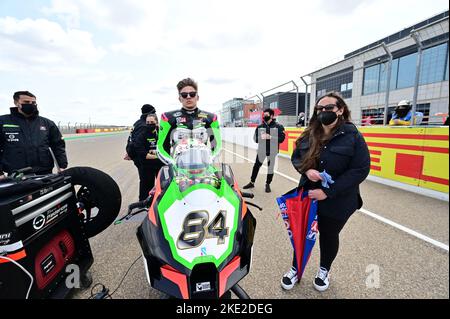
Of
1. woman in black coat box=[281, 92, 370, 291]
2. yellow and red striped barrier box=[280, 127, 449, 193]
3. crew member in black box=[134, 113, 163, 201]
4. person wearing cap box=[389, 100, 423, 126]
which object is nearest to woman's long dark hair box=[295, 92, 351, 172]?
woman in black coat box=[281, 92, 370, 291]

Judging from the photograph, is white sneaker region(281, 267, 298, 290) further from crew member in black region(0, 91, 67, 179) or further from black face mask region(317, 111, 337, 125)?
crew member in black region(0, 91, 67, 179)

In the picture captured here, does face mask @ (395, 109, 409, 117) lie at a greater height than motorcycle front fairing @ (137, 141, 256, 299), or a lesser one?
greater

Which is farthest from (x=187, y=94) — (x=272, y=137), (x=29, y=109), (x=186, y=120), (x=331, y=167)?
(x=272, y=137)

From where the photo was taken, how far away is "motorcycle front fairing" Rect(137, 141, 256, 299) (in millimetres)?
1305

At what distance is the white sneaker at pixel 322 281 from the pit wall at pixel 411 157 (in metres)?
3.86

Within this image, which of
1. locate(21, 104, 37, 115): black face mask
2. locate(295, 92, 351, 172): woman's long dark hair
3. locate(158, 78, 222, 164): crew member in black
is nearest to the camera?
locate(295, 92, 351, 172): woman's long dark hair

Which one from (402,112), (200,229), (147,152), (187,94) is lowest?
(200,229)

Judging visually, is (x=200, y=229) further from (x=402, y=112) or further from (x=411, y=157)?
(x=402, y=112)

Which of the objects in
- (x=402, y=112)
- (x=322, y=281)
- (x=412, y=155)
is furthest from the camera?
(x=402, y=112)

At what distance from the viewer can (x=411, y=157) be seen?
4926mm

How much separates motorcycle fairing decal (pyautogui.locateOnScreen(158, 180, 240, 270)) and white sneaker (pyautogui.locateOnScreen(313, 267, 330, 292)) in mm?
1176

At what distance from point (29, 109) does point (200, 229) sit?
2.96 m

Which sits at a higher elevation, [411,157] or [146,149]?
[146,149]
